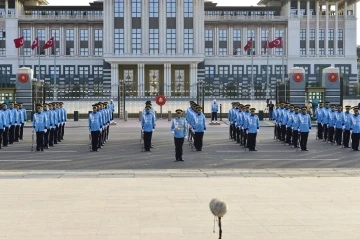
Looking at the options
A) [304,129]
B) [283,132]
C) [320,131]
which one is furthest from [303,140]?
[320,131]

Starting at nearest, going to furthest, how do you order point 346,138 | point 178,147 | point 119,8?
point 178,147 < point 346,138 < point 119,8

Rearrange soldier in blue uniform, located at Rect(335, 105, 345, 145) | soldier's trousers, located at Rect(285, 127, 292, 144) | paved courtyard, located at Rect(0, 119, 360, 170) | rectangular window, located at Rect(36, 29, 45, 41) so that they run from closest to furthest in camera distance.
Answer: paved courtyard, located at Rect(0, 119, 360, 170) < soldier in blue uniform, located at Rect(335, 105, 345, 145) < soldier's trousers, located at Rect(285, 127, 292, 144) < rectangular window, located at Rect(36, 29, 45, 41)

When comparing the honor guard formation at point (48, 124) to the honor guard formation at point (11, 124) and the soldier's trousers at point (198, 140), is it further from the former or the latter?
the soldier's trousers at point (198, 140)

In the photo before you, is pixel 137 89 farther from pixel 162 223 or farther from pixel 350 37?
pixel 162 223

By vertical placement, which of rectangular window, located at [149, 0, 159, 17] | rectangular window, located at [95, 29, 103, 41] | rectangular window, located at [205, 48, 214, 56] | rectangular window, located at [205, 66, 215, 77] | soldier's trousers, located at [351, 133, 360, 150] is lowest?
soldier's trousers, located at [351, 133, 360, 150]

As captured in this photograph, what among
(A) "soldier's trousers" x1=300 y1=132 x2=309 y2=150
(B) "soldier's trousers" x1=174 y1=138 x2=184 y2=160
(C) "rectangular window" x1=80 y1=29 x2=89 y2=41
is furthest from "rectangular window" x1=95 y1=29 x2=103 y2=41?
(B) "soldier's trousers" x1=174 y1=138 x2=184 y2=160

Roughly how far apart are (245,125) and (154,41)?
6020 cm

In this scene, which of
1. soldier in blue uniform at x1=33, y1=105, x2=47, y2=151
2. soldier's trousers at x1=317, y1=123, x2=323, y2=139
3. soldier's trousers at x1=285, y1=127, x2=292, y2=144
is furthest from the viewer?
soldier's trousers at x1=317, y1=123, x2=323, y2=139

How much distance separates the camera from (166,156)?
2273cm

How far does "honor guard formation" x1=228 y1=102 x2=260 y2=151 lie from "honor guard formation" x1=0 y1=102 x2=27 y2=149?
30.9ft

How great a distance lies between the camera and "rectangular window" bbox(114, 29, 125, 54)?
3290 inches

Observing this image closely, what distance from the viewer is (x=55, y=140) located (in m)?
27.7

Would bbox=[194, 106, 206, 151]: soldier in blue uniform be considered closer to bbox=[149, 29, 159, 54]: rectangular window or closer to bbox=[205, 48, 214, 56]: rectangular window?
bbox=[149, 29, 159, 54]: rectangular window

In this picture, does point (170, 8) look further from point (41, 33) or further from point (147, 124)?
point (147, 124)
